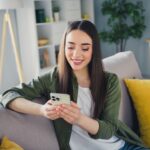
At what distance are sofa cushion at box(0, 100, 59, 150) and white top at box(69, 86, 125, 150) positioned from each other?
0.30ft

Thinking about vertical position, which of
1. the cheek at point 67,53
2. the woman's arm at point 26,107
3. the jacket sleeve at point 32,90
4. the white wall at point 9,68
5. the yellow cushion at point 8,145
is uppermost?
the cheek at point 67,53

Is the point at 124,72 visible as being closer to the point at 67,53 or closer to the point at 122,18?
the point at 67,53

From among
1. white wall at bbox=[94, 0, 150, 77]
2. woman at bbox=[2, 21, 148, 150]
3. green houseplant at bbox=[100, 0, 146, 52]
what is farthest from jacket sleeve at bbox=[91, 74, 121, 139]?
white wall at bbox=[94, 0, 150, 77]

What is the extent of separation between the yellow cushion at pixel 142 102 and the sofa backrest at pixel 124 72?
0.05m

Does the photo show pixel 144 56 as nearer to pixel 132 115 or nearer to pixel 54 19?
pixel 54 19

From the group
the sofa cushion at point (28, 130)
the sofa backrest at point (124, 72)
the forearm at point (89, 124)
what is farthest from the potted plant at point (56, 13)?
the forearm at point (89, 124)

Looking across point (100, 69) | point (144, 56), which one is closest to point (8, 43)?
point (144, 56)

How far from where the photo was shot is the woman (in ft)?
3.88

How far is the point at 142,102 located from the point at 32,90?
2.26ft

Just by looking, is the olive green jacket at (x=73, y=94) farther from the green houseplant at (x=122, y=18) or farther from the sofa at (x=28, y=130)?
the green houseplant at (x=122, y=18)

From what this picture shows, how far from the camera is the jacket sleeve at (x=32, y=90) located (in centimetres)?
119

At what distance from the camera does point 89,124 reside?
1.13 metres

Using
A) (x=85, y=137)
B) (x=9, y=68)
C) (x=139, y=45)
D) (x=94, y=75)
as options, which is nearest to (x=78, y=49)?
(x=94, y=75)

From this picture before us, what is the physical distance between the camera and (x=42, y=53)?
372 cm
